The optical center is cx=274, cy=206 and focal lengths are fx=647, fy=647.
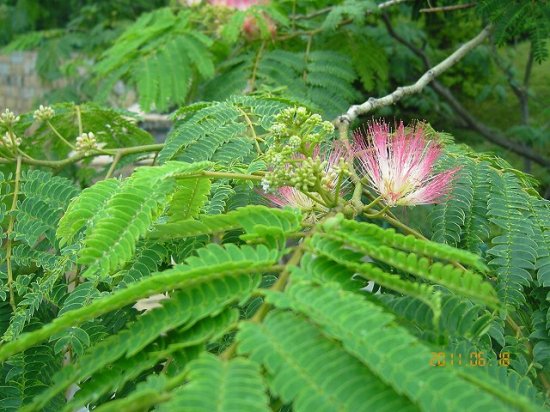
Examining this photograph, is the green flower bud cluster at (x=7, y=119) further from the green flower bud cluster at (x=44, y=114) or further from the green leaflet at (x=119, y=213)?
the green leaflet at (x=119, y=213)

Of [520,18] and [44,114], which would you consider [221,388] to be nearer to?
[44,114]

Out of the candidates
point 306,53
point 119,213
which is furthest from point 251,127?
point 306,53

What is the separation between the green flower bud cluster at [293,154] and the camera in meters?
0.95

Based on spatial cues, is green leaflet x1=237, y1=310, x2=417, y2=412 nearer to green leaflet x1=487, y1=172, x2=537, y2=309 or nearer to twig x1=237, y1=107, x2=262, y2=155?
green leaflet x1=487, y1=172, x2=537, y2=309

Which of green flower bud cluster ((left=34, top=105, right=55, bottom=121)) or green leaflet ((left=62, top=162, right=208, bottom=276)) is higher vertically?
green leaflet ((left=62, top=162, right=208, bottom=276))

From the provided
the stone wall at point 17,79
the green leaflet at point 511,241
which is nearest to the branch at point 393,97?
the green leaflet at point 511,241

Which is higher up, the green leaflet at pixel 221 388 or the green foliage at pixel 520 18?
the green foliage at pixel 520 18

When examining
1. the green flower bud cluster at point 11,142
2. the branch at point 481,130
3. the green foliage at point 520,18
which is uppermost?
→ the green foliage at point 520,18

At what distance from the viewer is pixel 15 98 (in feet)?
33.3

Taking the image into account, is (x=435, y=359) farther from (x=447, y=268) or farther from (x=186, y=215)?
(x=186, y=215)

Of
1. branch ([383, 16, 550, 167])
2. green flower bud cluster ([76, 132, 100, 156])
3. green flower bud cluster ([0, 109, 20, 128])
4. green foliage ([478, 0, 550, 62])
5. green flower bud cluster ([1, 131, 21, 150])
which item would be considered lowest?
branch ([383, 16, 550, 167])

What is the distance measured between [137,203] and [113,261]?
0.36 ft
